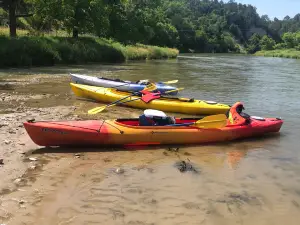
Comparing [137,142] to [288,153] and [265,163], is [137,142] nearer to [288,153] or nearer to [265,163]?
[265,163]

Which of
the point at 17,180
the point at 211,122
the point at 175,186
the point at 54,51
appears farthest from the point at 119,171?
the point at 54,51

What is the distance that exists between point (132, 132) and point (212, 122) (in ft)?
5.84

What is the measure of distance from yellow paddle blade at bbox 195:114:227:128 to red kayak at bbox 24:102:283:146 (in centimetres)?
5

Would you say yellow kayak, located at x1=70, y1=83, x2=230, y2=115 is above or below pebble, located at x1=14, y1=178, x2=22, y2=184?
above

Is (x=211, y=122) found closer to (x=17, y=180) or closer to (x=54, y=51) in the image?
(x=17, y=180)

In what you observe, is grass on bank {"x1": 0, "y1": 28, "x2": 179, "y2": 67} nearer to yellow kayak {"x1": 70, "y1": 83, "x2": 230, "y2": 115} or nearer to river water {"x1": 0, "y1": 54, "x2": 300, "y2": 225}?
yellow kayak {"x1": 70, "y1": 83, "x2": 230, "y2": 115}

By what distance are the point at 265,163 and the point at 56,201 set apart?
394cm

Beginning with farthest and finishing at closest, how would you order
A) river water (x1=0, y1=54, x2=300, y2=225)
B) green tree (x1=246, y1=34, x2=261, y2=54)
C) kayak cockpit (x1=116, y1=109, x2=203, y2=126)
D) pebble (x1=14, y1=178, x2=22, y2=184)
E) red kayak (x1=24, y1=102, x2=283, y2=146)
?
green tree (x1=246, y1=34, x2=261, y2=54) < kayak cockpit (x1=116, y1=109, x2=203, y2=126) < red kayak (x1=24, y1=102, x2=283, y2=146) < pebble (x1=14, y1=178, x2=22, y2=184) < river water (x1=0, y1=54, x2=300, y2=225)

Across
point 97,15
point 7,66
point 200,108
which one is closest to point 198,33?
point 97,15

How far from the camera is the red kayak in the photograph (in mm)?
6582

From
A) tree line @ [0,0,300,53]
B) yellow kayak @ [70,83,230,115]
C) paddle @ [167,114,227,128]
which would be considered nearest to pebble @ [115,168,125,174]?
paddle @ [167,114,227,128]

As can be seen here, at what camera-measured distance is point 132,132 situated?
277 inches

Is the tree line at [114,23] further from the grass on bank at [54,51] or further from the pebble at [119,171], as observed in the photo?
the pebble at [119,171]

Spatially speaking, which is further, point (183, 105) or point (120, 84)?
point (120, 84)
